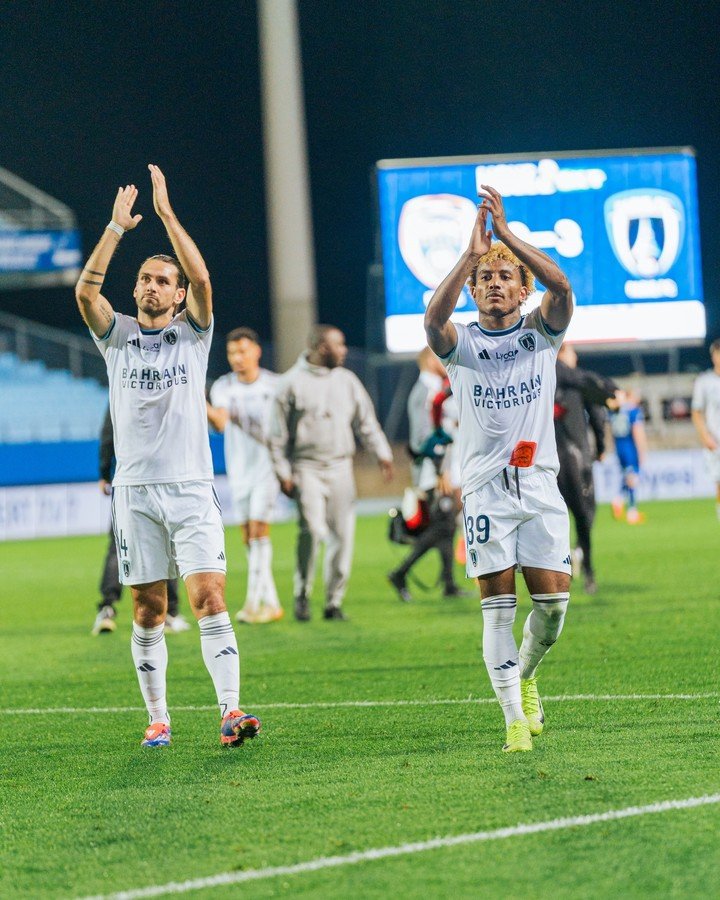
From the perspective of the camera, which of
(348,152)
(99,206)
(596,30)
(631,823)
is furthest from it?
(348,152)

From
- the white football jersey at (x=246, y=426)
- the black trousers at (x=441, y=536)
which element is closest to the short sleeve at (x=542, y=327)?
the white football jersey at (x=246, y=426)

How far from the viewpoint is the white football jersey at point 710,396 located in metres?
16.2

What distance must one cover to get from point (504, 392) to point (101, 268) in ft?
6.12

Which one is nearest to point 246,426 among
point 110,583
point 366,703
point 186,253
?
point 110,583

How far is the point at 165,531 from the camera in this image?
660 centimetres

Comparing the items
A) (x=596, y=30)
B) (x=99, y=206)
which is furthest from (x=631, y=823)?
(x=99, y=206)

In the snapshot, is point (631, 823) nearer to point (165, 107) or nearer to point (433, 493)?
point (433, 493)

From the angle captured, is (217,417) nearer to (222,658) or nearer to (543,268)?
(222,658)

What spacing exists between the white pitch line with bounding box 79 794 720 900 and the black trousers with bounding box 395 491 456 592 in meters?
7.46

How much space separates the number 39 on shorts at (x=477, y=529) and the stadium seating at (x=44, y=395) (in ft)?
86.1

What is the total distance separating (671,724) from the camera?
21.1 ft

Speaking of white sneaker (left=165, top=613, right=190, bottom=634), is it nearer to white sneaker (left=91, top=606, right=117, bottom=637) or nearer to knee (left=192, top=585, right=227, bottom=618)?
white sneaker (left=91, top=606, right=117, bottom=637)

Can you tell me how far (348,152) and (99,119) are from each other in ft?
36.6

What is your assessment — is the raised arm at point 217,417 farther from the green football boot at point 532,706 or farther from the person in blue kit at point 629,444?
the person in blue kit at point 629,444
